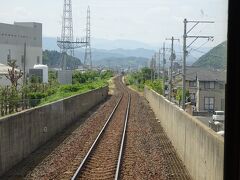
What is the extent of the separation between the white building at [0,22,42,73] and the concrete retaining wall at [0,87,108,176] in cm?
6371

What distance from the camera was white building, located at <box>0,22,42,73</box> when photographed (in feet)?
277

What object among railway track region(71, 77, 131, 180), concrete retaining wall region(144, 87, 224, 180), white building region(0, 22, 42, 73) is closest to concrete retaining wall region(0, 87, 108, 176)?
railway track region(71, 77, 131, 180)

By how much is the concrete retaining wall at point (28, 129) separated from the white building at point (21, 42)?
63.7 meters

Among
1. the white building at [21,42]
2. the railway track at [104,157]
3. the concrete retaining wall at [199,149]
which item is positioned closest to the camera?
the concrete retaining wall at [199,149]

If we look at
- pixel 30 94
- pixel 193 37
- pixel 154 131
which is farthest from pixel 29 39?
pixel 154 131

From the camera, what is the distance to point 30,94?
36.3 m

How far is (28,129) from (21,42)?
7806 cm

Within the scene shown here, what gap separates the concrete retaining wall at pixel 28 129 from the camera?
36.1 feet

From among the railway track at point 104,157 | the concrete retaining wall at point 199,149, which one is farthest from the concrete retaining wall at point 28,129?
the concrete retaining wall at point 199,149

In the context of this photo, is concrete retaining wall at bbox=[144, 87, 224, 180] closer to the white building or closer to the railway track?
the railway track

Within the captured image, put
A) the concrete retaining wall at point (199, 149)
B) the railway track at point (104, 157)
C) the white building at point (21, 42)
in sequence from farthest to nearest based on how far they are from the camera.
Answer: the white building at point (21, 42) → the railway track at point (104, 157) → the concrete retaining wall at point (199, 149)

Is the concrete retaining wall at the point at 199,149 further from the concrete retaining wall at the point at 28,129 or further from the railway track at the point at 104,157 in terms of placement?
the concrete retaining wall at the point at 28,129

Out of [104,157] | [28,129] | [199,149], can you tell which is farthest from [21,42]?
[199,149]

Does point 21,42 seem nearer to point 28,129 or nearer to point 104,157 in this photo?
point 28,129
